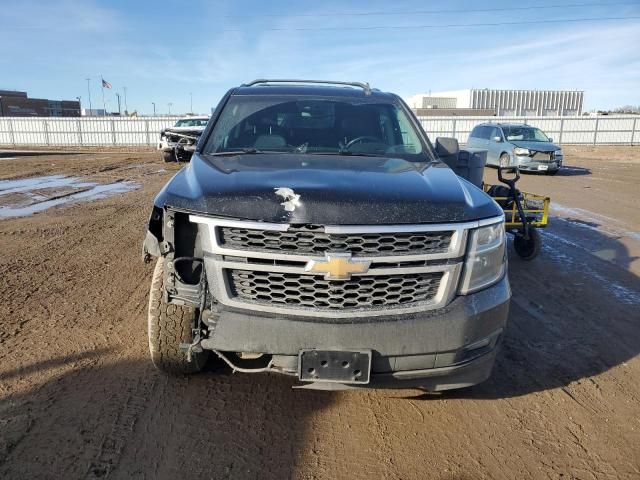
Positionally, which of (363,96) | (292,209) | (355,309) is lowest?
(355,309)

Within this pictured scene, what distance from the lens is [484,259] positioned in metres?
2.59

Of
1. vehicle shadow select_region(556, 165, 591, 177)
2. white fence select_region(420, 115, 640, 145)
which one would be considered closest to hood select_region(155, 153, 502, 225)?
vehicle shadow select_region(556, 165, 591, 177)

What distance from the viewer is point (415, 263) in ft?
8.14

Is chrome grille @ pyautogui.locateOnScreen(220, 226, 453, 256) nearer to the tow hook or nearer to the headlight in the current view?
the headlight

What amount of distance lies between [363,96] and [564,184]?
11.9 meters

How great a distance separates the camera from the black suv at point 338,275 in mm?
2391

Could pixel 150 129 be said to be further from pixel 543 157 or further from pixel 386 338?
pixel 386 338

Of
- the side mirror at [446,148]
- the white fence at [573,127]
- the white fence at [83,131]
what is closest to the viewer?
the side mirror at [446,148]

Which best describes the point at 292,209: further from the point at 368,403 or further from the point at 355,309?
the point at 368,403

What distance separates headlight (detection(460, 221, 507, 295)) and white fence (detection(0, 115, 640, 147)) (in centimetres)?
2971

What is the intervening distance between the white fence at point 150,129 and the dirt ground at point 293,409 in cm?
2846

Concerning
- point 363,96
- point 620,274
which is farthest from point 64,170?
point 620,274

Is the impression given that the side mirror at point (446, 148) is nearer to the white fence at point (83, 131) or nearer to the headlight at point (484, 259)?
the headlight at point (484, 259)

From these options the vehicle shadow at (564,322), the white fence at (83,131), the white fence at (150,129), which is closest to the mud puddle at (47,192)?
the vehicle shadow at (564,322)
